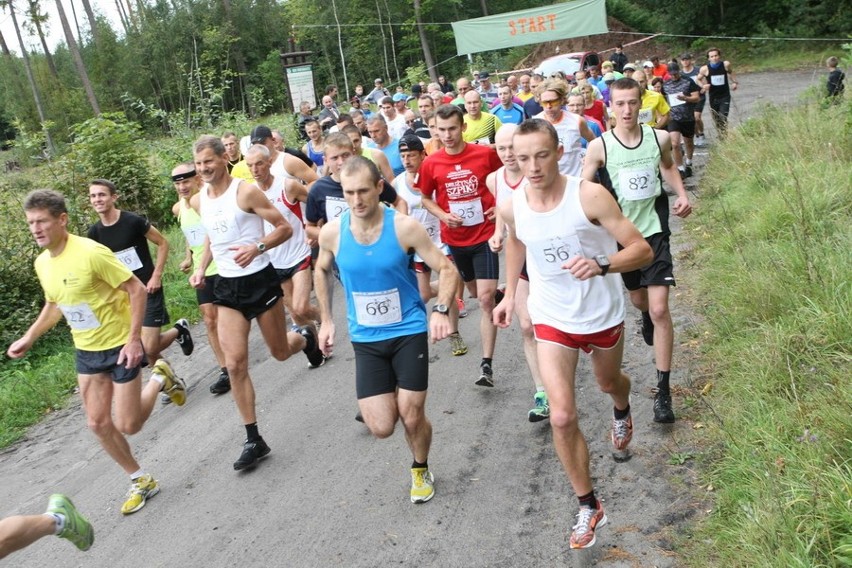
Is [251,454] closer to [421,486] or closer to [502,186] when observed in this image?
[421,486]

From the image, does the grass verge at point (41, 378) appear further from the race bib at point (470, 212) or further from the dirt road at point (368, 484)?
the race bib at point (470, 212)

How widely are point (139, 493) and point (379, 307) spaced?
2.35 m

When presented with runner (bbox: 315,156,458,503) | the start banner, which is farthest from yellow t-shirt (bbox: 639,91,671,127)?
the start banner

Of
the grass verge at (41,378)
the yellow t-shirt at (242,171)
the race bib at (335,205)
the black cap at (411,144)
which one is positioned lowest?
the grass verge at (41,378)

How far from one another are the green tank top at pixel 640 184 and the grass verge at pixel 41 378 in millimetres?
6350

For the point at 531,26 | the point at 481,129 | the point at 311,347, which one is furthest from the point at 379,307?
the point at 531,26

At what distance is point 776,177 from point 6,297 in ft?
31.9

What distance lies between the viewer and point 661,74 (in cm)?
1691

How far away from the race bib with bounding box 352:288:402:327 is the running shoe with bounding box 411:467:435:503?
939mm

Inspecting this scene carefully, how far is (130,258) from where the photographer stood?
7426mm

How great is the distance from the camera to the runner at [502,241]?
18.6 feet

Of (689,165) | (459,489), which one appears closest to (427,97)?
(689,165)

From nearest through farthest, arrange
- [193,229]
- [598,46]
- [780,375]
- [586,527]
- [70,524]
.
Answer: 1. [586,527]
2. [70,524]
3. [780,375]
4. [193,229]
5. [598,46]

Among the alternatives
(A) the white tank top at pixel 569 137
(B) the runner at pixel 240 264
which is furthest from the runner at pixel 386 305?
(A) the white tank top at pixel 569 137
